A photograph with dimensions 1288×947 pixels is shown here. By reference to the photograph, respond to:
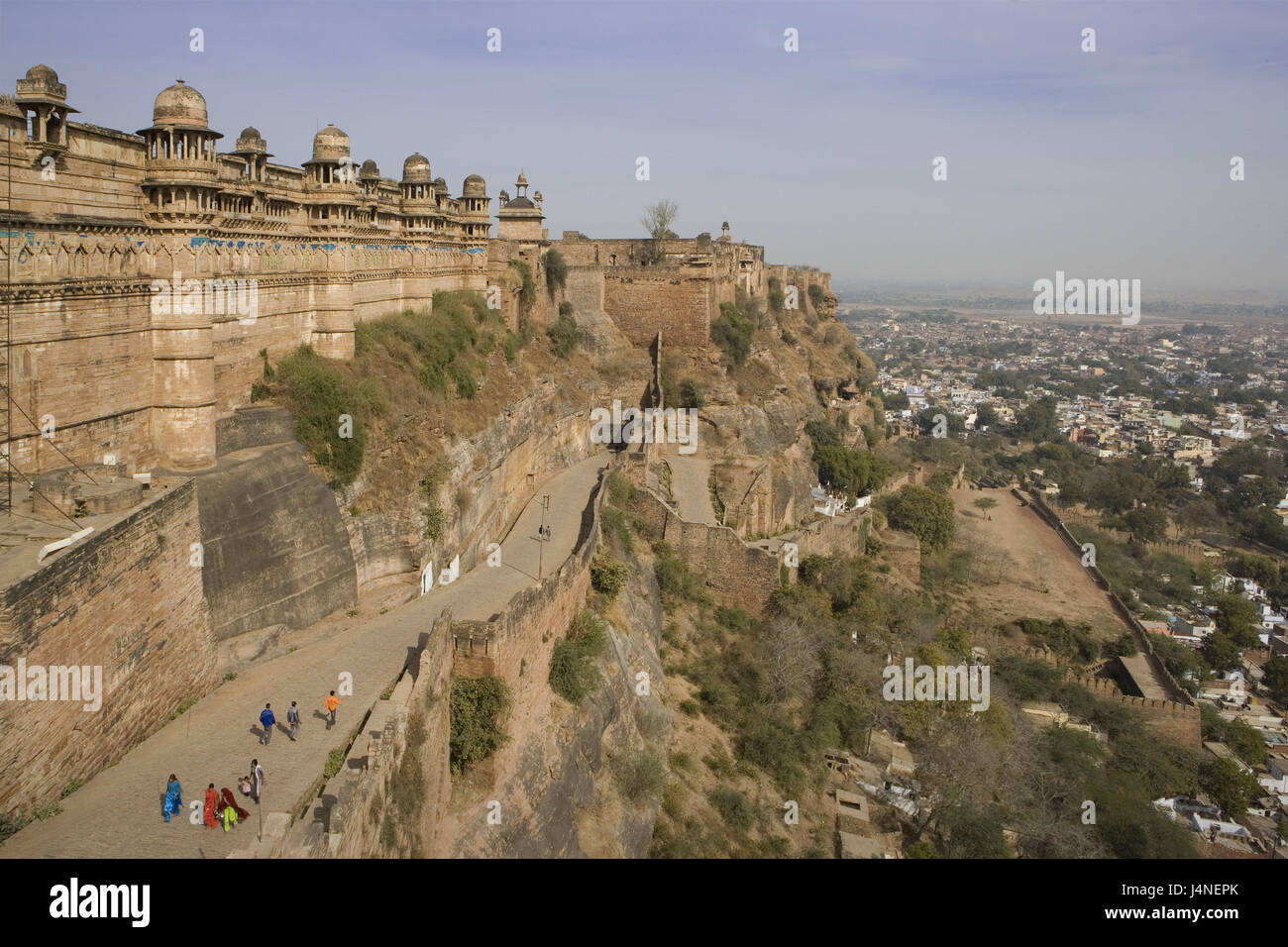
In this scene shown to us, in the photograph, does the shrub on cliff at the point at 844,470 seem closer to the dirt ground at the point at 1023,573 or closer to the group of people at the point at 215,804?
the dirt ground at the point at 1023,573

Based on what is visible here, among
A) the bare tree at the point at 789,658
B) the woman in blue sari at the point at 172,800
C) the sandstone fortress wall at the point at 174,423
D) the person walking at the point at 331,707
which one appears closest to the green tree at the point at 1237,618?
the bare tree at the point at 789,658

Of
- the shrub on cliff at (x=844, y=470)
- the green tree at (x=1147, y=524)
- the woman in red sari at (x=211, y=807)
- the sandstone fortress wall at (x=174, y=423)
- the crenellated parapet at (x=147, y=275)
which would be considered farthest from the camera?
the green tree at (x=1147, y=524)

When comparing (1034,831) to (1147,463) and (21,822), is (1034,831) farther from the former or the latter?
(1147,463)

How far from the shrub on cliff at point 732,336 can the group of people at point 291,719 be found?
89.3ft

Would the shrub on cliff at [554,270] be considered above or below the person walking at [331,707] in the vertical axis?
above

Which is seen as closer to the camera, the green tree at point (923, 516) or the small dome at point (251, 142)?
the small dome at point (251, 142)

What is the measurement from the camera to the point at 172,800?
8.87m

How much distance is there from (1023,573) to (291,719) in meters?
36.5

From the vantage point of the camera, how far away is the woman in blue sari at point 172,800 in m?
8.85

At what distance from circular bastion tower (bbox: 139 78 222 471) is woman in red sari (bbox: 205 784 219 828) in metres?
6.04

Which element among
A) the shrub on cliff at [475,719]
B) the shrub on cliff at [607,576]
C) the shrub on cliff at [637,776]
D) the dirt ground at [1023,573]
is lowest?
the dirt ground at [1023,573]

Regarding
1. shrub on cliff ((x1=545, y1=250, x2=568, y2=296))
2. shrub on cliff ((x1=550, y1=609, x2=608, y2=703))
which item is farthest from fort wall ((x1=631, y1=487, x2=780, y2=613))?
shrub on cliff ((x1=545, y1=250, x2=568, y2=296))

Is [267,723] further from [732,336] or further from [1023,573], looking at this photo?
[1023,573]
